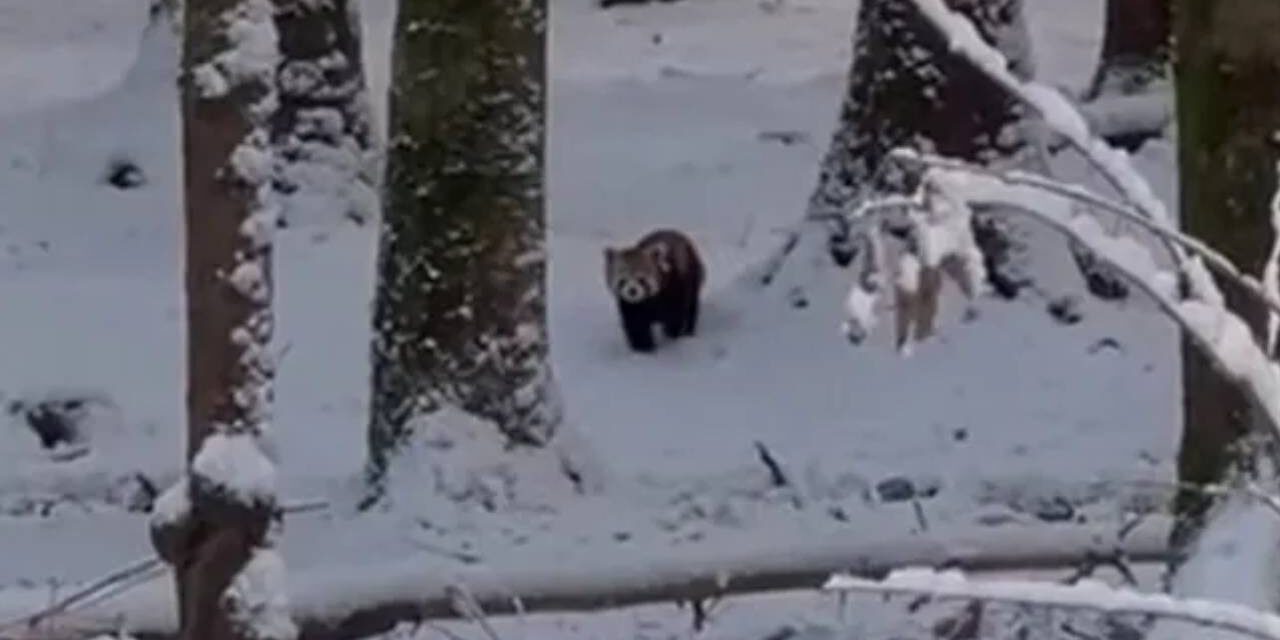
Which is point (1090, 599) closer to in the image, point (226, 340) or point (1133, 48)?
point (226, 340)

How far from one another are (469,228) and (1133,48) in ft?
22.5

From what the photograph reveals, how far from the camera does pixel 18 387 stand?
1165cm

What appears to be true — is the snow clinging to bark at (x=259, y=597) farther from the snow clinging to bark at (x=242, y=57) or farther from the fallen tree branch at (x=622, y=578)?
the snow clinging to bark at (x=242, y=57)

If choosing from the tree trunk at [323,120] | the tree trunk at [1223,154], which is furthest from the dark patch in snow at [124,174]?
the tree trunk at [1223,154]

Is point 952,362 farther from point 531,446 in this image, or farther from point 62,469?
point 62,469

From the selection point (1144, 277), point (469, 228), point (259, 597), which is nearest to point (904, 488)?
point (469, 228)

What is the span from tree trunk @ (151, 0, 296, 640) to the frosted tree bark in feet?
11.4

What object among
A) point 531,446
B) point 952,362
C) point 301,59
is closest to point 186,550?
point 531,446

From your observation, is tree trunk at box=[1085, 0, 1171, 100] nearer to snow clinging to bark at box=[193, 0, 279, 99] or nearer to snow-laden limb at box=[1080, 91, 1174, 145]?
snow-laden limb at box=[1080, 91, 1174, 145]

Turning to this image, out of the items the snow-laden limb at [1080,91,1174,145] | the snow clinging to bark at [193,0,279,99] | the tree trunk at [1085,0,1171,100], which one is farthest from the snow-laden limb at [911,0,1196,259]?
the tree trunk at [1085,0,1171,100]

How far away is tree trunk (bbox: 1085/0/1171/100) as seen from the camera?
15.0 meters

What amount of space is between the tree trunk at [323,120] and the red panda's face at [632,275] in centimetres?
216

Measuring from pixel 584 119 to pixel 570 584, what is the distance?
10715 millimetres

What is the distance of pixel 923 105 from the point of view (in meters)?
11.6
